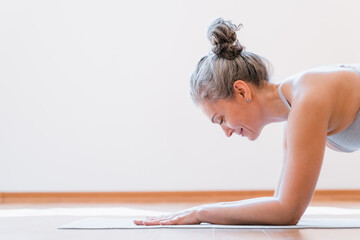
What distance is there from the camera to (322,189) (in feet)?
13.9

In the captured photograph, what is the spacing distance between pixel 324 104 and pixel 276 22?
296 cm

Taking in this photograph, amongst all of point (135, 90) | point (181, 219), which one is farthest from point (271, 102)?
point (135, 90)

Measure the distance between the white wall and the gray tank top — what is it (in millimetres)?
2412

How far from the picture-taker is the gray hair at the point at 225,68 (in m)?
1.76

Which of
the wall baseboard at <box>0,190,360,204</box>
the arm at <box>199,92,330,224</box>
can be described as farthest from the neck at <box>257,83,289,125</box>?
the wall baseboard at <box>0,190,360,204</box>

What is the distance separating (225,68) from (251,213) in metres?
0.52

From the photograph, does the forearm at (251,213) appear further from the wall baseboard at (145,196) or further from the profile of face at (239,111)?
the wall baseboard at (145,196)

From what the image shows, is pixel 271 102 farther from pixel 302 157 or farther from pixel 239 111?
pixel 302 157

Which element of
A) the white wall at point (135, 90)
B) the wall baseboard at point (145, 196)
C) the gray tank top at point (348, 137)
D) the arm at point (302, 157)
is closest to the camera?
the arm at point (302, 157)

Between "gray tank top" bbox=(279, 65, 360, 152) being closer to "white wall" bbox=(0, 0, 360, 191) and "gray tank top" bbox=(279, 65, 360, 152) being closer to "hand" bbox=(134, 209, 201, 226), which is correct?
"hand" bbox=(134, 209, 201, 226)

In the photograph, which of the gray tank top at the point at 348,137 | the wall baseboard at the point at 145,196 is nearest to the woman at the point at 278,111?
the gray tank top at the point at 348,137

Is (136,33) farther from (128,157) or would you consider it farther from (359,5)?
(359,5)

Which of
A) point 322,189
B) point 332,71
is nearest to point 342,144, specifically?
point 332,71

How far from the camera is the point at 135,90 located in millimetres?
4379
